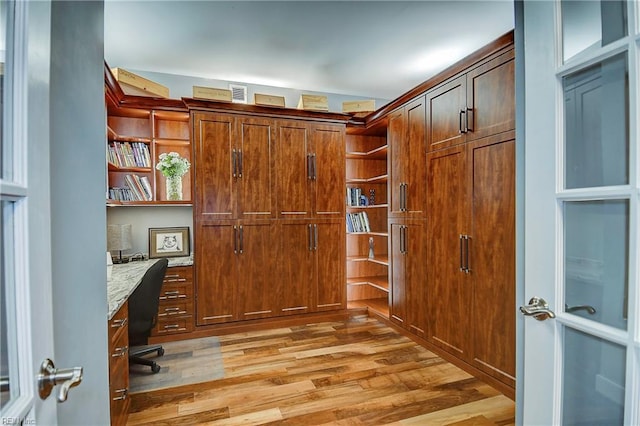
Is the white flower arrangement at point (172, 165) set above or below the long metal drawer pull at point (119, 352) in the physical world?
above

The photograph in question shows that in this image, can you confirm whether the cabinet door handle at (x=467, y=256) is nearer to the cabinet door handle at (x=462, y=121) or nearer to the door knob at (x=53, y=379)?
the cabinet door handle at (x=462, y=121)

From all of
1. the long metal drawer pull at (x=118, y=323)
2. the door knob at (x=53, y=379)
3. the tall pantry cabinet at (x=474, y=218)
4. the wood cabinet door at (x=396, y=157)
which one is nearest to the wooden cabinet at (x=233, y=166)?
the wood cabinet door at (x=396, y=157)

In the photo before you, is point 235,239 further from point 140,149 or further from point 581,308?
point 581,308

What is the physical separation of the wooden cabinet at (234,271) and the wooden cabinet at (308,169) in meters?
0.40

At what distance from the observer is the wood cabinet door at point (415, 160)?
2.91 meters

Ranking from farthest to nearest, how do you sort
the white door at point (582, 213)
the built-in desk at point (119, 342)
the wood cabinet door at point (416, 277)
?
the wood cabinet door at point (416, 277) → the built-in desk at point (119, 342) → the white door at point (582, 213)

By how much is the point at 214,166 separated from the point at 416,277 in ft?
7.54

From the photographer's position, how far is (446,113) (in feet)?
8.68

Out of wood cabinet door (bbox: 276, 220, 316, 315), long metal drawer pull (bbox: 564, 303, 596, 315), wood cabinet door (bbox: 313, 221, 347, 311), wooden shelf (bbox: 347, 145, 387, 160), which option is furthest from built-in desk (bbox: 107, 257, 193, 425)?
wooden shelf (bbox: 347, 145, 387, 160)

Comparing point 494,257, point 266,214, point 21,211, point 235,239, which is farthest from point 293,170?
point 21,211

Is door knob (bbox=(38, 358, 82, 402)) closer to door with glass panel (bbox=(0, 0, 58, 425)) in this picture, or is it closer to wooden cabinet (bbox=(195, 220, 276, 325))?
door with glass panel (bbox=(0, 0, 58, 425))

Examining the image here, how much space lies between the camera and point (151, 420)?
1.92 m

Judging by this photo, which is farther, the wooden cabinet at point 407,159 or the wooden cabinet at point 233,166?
the wooden cabinet at point 233,166

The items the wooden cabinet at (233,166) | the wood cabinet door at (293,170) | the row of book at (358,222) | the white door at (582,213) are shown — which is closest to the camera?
the white door at (582,213)
